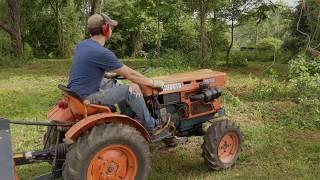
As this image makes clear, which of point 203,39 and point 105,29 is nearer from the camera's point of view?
point 105,29

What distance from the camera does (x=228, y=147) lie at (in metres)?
5.53

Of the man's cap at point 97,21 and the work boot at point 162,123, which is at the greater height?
the man's cap at point 97,21

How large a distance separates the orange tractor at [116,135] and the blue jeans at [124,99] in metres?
0.09

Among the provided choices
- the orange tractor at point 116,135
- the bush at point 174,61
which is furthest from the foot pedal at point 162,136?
the bush at point 174,61

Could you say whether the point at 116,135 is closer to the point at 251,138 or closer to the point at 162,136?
the point at 162,136

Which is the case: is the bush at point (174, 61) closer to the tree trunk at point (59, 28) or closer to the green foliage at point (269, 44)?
the green foliage at point (269, 44)

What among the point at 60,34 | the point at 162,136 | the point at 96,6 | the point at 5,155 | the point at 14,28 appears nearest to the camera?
the point at 5,155

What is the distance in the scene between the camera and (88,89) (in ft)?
14.5

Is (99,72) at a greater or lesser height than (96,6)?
lesser

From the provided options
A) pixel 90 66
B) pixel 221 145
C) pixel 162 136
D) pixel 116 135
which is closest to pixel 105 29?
pixel 90 66

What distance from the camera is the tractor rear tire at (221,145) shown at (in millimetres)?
5285

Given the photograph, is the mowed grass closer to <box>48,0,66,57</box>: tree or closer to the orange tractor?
the orange tractor

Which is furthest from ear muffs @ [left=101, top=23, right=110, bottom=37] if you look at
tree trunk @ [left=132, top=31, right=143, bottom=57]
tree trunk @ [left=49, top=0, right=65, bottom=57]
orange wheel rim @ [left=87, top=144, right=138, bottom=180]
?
tree trunk @ [left=132, top=31, right=143, bottom=57]

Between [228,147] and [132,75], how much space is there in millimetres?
1697
